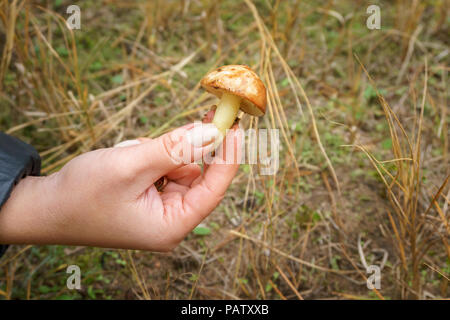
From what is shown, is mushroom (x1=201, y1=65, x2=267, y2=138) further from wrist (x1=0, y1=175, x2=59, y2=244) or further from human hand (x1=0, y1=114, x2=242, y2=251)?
wrist (x1=0, y1=175, x2=59, y2=244)

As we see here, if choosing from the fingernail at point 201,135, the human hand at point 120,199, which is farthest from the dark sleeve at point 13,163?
the fingernail at point 201,135

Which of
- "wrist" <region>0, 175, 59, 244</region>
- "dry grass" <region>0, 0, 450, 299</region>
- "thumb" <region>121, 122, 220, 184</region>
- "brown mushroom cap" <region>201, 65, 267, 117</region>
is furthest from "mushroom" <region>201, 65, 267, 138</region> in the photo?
"wrist" <region>0, 175, 59, 244</region>

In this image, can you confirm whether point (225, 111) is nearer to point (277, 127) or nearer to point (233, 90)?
point (233, 90)

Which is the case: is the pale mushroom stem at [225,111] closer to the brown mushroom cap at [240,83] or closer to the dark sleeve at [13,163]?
the brown mushroom cap at [240,83]

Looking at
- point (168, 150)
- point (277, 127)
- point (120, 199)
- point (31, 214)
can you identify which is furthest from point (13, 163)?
point (277, 127)

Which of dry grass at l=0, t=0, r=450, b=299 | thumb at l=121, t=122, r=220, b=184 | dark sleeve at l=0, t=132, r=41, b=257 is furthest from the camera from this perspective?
dry grass at l=0, t=0, r=450, b=299

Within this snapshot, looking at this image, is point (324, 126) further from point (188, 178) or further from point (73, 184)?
point (73, 184)
